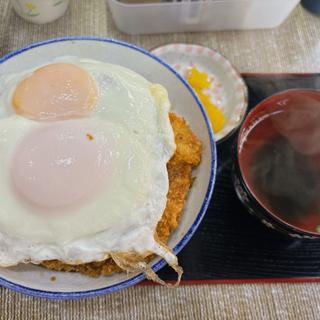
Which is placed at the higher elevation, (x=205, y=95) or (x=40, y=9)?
(x=40, y=9)

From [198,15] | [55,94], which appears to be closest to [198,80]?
[198,15]

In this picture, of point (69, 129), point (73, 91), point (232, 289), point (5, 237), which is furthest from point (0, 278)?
point (232, 289)

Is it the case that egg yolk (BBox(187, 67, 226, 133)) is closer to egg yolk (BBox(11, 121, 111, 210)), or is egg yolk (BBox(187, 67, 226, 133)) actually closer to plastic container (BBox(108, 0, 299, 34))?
plastic container (BBox(108, 0, 299, 34))

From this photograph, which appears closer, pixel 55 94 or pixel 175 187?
pixel 55 94

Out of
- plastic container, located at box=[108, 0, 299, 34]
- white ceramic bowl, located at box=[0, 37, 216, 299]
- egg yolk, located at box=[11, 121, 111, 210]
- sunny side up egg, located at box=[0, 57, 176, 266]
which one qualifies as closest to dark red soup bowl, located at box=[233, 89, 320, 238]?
white ceramic bowl, located at box=[0, 37, 216, 299]

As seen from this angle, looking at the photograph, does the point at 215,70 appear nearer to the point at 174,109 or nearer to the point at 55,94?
the point at 174,109

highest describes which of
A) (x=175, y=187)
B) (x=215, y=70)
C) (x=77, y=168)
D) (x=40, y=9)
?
(x=40, y=9)
